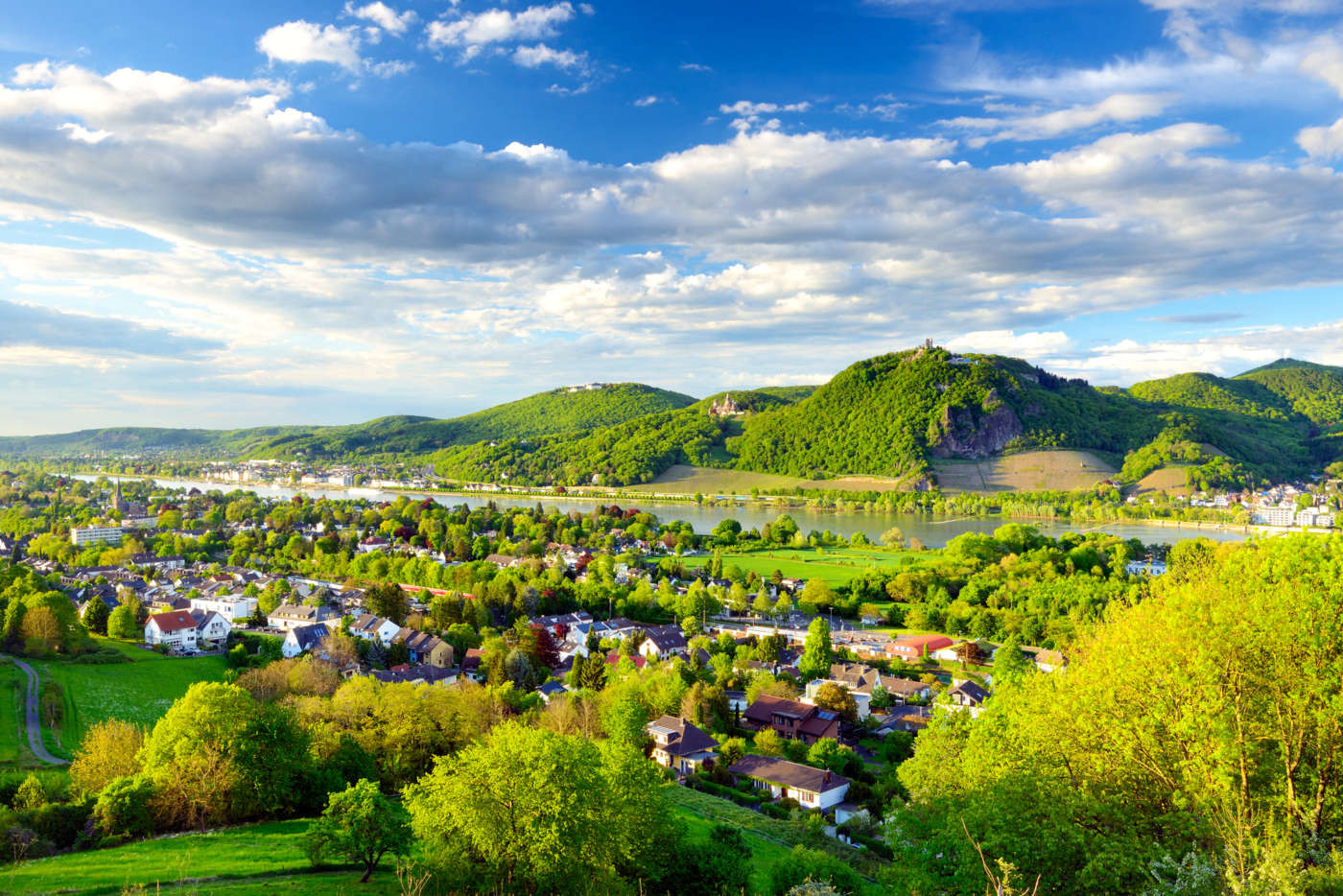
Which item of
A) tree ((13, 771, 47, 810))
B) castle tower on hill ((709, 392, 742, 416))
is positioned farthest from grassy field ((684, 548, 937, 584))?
castle tower on hill ((709, 392, 742, 416))

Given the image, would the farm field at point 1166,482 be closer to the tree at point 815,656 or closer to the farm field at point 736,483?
the farm field at point 736,483

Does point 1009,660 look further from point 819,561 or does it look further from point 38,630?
point 38,630

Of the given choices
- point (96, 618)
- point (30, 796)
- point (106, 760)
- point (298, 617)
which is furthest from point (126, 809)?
point (298, 617)

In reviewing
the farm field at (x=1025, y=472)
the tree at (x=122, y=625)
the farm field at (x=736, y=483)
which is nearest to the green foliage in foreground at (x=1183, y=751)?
the tree at (x=122, y=625)

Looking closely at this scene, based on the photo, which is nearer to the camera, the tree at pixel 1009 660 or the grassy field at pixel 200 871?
the grassy field at pixel 200 871

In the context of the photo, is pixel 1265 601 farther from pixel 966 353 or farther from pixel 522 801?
pixel 966 353

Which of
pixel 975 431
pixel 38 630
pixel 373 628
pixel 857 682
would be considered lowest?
pixel 857 682

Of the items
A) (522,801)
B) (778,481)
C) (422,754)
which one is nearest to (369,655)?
(422,754)
